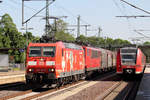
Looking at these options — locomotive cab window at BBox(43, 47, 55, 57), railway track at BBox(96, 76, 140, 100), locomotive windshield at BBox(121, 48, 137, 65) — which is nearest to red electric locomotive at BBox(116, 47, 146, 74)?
locomotive windshield at BBox(121, 48, 137, 65)

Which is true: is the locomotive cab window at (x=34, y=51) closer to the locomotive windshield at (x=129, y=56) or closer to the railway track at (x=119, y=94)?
the railway track at (x=119, y=94)

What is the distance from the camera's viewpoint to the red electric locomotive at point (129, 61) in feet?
88.4

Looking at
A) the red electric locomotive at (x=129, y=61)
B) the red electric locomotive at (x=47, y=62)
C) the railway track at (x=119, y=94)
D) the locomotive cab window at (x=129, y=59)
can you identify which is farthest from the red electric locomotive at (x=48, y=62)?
the locomotive cab window at (x=129, y=59)

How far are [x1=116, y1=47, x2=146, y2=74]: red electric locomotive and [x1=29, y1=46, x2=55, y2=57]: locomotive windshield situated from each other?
1046 cm

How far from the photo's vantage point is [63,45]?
1969 centimetres

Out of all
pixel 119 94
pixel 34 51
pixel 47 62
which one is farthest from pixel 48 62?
pixel 119 94

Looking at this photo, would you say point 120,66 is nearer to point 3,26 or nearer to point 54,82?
point 54,82

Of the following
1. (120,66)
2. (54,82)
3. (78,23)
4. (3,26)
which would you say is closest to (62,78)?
(54,82)

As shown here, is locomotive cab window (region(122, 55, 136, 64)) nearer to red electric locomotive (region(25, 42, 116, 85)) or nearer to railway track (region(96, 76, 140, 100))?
railway track (region(96, 76, 140, 100))

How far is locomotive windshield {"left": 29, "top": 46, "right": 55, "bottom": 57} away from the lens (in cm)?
1852

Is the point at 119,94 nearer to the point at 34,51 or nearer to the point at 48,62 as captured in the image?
the point at 48,62

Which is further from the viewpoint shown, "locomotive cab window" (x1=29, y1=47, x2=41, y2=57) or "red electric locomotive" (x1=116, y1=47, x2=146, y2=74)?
"red electric locomotive" (x1=116, y1=47, x2=146, y2=74)

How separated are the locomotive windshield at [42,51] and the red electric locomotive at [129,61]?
1046 centimetres

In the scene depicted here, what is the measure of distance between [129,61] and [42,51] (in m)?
11.1
